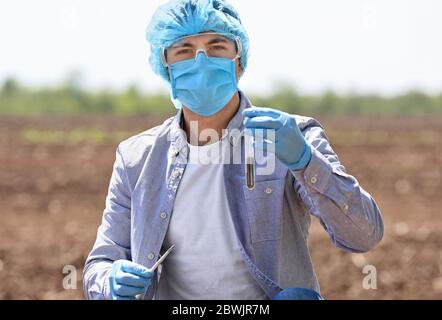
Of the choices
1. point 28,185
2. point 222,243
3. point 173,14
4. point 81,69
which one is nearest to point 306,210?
point 222,243

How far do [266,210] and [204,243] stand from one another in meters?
0.23

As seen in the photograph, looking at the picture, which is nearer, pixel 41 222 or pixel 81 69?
pixel 41 222

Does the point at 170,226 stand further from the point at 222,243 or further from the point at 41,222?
the point at 41,222

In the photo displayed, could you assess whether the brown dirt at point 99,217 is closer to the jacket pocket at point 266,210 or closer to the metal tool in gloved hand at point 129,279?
the metal tool in gloved hand at point 129,279

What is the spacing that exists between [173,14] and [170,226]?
734 mm

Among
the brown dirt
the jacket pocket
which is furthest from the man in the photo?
the brown dirt

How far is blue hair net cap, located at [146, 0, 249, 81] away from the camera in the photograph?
3.21 meters

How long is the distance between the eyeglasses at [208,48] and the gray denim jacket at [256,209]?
17cm

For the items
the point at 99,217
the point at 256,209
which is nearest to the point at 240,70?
the point at 256,209

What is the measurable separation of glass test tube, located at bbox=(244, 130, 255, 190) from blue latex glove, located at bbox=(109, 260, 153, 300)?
436mm

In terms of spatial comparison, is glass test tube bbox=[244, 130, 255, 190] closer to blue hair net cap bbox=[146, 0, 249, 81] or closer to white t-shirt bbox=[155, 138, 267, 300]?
white t-shirt bbox=[155, 138, 267, 300]

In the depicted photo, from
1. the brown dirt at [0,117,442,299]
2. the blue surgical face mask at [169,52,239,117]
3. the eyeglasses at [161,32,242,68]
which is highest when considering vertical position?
the eyeglasses at [161,32,242,68]
